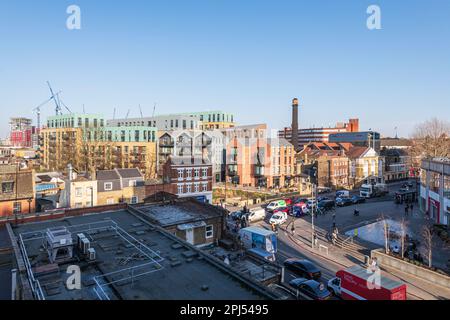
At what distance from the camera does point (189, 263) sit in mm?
14234

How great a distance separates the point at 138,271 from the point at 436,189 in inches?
1404

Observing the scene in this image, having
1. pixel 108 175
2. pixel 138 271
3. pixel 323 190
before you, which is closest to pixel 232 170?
pixel 323 190

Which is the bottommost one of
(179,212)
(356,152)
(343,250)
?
(343,250)

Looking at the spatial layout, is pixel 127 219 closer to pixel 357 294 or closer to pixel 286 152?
pixel 357 294

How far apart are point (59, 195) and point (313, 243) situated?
3038 cm

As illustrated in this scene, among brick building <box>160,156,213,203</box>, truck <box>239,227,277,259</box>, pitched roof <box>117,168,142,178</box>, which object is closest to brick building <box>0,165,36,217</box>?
pitched roof <box>117,168,142,178</box>

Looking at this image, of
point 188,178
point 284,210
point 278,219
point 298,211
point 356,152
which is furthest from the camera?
point 356,152

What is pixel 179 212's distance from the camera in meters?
26.2

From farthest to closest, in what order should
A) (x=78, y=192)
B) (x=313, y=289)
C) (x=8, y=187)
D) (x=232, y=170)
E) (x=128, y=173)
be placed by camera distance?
(x=232, y=170) → (x=128, y=173) → (x=78, y=192) → (x=8, y=187) → (x=313, y=289)

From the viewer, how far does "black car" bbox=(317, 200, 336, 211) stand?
43.6m

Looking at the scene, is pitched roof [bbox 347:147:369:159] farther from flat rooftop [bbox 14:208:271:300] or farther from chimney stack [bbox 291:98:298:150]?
flat rooftop [bbox 14:208:271:300]

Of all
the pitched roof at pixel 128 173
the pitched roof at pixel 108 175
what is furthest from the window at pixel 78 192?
the pitched roof at pixel 128 173

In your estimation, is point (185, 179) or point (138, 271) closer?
point (138, 271)

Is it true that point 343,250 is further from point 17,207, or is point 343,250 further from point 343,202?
point 17,207
